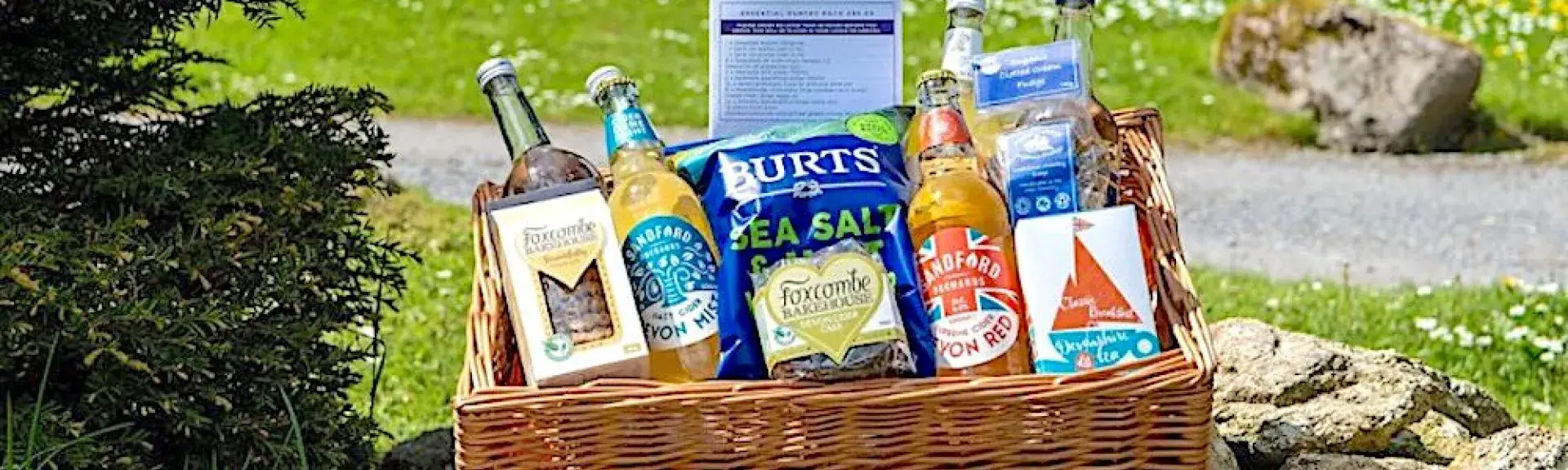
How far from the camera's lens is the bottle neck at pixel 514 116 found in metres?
2.42

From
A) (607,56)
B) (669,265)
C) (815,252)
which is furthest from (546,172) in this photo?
(607,56)

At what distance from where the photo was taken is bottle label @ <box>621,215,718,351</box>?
2.22m

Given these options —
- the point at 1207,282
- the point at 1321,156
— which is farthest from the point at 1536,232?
the point at 1207,282

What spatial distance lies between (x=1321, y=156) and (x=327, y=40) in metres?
4.99

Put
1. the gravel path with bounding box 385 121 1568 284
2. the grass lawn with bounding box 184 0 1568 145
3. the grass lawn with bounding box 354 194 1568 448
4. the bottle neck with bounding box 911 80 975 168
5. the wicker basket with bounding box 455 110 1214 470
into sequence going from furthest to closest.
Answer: the grass lawn with bounding box 184 0 1568 145
the gravel path with bounding box 385 121 1568 284
the grass lawn with bounding box 354 194 1568 448
the bottle neck with bounding box 911 80 975 168
the wicker basket with bounding box 455 110 1214 470

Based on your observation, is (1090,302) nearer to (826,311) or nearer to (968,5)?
(826,311)

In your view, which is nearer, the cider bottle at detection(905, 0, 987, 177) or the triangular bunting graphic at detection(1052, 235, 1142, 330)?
the triangular bunting graphic at detection(1052, 235, 1142, 330)

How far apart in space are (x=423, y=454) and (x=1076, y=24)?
1543 millimetres

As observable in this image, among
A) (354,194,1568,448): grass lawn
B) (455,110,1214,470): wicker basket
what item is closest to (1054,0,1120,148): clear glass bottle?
(455,110,1214,470): wicker basket

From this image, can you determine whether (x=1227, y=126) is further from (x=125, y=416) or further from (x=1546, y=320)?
(x=125, y=416)

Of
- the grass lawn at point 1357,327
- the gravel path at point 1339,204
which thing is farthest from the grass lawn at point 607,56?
the grass lawn at point 1357,327

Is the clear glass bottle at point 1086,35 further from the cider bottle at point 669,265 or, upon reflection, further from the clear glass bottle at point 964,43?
the cider bottle at point 669,265

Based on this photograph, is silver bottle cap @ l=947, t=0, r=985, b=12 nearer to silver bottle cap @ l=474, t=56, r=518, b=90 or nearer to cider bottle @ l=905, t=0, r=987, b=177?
cider bottle @ l=905, t=0, r=987, b=177

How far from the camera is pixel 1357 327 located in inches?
185
